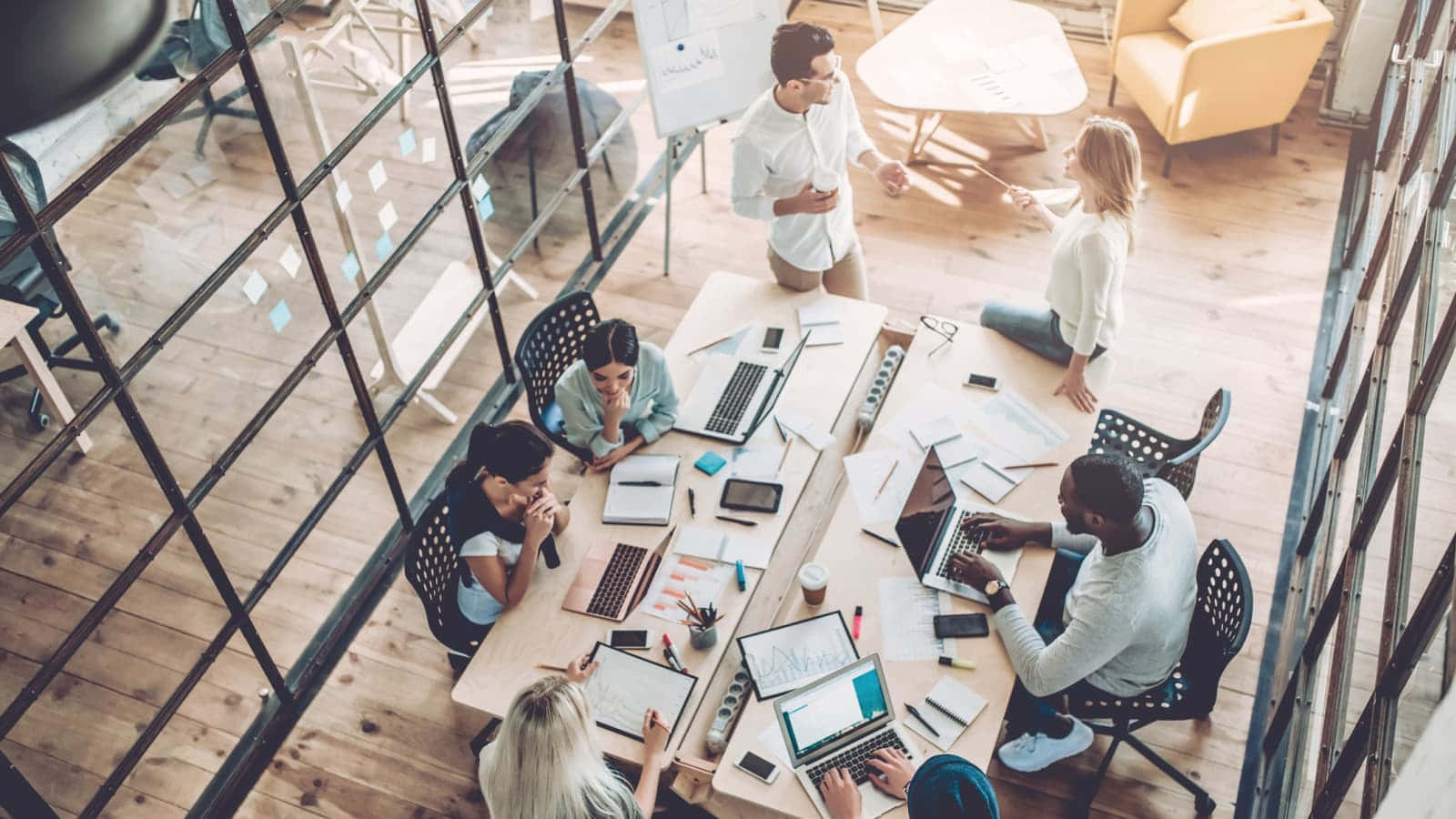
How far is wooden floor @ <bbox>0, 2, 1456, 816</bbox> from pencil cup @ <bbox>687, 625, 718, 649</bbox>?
110 centimetres

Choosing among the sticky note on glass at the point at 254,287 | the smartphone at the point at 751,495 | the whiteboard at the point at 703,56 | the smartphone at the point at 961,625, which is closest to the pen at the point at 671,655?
the smartphone at the point at 751,495

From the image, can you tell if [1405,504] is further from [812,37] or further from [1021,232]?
[1021,232]

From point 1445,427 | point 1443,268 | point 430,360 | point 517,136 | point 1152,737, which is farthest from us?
point 517,136

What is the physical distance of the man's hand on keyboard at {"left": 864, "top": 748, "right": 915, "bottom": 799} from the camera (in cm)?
307

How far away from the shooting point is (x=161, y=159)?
3393 mm

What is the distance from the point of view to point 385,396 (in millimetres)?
5141

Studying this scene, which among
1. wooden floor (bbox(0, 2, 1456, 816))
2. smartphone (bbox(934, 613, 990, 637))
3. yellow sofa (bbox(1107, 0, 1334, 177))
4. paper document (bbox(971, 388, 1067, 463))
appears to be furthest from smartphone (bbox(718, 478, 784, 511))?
yellow sofa (bbox(1107, 0, 1334, 177))

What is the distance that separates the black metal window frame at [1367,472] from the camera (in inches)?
105

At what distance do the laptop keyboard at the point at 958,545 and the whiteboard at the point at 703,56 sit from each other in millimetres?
2510

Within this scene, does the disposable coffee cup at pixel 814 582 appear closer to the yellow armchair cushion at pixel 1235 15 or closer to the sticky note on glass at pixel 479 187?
the sticky note on glass at pixel 479 187

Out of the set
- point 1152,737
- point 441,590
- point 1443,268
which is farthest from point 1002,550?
point 441,590

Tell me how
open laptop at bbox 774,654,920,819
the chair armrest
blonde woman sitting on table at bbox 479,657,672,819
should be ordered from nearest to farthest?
blonde woman sitting on table at bbox 479,657,672,819 → open laptop at bbox 774,654,920,819 → the chair armrest

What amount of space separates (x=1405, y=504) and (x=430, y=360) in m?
3.56

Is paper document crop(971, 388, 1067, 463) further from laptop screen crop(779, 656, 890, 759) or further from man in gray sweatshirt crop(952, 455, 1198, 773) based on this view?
laptop screen crop(779, 656, 890, 759)
